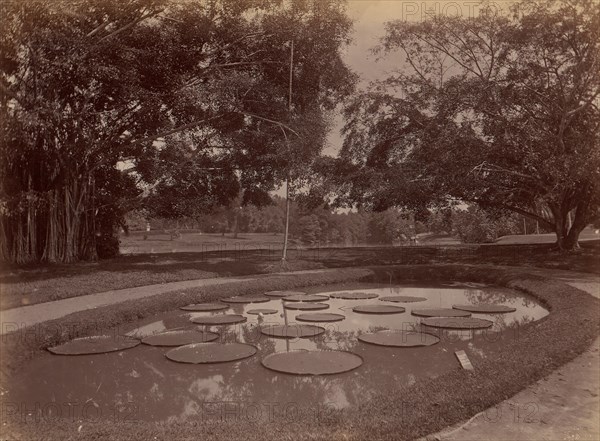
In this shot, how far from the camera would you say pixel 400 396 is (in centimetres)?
604

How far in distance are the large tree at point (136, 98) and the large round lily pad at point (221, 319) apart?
28.2ft

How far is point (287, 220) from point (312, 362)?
15.7 metres

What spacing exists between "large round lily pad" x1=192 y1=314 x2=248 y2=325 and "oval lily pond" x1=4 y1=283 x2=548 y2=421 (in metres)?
0.06

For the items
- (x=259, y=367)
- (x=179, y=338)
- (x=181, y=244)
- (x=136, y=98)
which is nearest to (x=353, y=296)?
(x=179, y=338)

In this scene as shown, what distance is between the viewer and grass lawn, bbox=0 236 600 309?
1442cm

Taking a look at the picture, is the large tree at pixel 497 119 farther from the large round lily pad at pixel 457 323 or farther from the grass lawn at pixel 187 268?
the large round lily pad at pixel 457 323

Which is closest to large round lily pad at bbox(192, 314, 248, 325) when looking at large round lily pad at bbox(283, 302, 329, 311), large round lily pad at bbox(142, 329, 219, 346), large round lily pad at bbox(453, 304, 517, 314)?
large round lily pad at bbox(142, 329, 219, 346)

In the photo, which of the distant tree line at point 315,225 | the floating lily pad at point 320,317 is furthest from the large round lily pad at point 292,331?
the distant tree line at point 315,225

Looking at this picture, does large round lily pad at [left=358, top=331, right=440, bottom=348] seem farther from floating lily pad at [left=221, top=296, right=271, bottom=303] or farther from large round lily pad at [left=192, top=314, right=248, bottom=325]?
floating lily pad at [left=221, top=296, right=271, bottom=303]

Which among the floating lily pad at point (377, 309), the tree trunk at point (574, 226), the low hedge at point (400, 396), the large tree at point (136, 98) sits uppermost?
the large tree at point (136, 98)

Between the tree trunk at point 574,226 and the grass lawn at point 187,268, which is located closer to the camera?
the grass lawn at point 187,268

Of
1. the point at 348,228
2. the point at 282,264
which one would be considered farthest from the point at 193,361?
the point at 348,228

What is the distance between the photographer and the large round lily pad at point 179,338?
9.26m

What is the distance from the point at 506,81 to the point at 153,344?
19.9 meters
